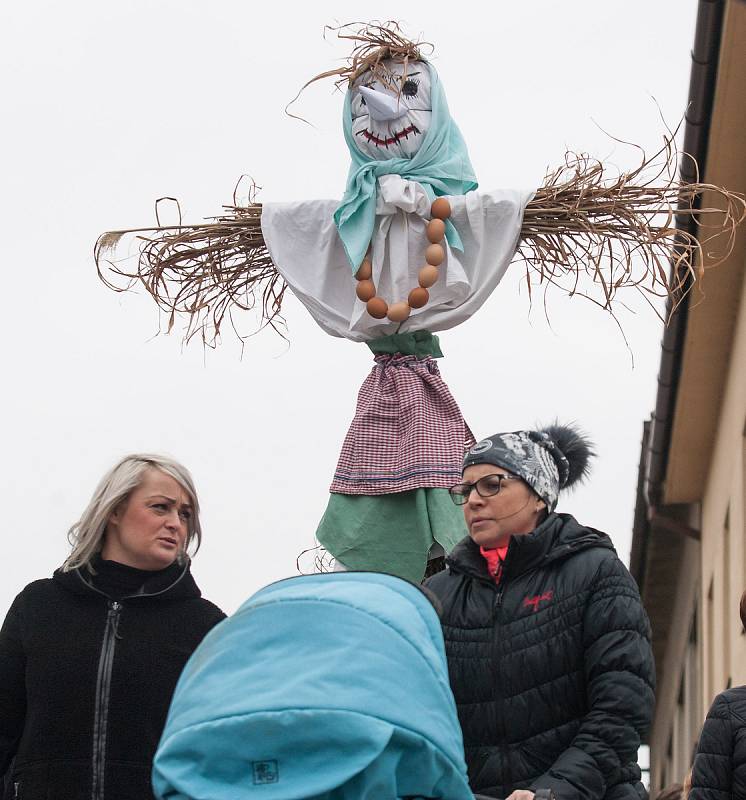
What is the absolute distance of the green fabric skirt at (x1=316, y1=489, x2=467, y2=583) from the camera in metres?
6.77

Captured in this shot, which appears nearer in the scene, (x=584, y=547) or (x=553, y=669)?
(x=553, y=669)

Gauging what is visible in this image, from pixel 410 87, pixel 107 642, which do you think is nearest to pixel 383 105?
pixel 410 87

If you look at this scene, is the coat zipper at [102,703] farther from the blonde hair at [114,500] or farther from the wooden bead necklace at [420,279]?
the wooden bead necklace at [420,279]

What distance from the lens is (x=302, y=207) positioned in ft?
23.5

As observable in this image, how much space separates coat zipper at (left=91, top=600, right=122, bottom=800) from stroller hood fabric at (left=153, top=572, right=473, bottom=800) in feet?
4.52

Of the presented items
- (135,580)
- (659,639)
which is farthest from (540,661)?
(659,639)

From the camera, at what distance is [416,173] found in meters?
7.11

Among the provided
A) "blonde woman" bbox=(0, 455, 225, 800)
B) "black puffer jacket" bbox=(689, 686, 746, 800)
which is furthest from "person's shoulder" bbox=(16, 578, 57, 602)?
"black puffer jacket" bbox=(689, 686, 746, 800)

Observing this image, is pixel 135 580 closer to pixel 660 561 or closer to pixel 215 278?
pixel 215 278

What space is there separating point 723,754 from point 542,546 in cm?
84

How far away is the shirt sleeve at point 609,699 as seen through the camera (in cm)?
544

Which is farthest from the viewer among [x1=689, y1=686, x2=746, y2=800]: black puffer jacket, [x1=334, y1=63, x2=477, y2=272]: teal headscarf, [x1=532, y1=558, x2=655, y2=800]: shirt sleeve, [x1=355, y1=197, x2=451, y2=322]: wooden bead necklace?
[x1=334, y1=63, x2=477, y2=272]: teal headscarf

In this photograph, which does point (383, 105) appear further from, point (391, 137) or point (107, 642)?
point (107, 642)

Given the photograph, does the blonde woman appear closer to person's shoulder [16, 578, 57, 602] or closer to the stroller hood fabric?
person's shoulder [16, 578, 57, 602]
